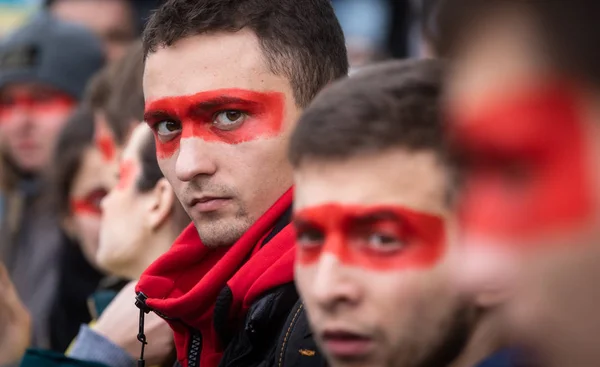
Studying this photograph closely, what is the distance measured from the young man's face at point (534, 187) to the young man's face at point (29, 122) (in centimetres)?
524

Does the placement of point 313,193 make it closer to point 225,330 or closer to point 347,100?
point 347,100

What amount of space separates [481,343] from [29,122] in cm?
507

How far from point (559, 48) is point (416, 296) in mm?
684

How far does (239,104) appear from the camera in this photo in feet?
9.71

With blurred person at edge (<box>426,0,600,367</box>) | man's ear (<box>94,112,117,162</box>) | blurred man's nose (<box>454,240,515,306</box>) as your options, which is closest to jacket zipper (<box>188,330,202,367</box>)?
blurred man's nose (<box>454,240,515,306</box>)

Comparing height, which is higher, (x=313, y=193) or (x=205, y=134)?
(x=205, y=134)

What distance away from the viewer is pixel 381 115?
2.14m

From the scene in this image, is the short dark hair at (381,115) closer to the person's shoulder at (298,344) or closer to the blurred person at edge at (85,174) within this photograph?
the person's shoulder at (298,344)

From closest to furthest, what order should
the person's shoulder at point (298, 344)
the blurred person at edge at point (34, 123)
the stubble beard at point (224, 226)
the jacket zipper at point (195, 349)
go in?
the person's shoulder at point (298, 344)
the stubble beard at point (224, 226)
the jacket zipper at point (195, 349)
the blurred person at edge at point (34, 123)

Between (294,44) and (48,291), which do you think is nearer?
(294,44)

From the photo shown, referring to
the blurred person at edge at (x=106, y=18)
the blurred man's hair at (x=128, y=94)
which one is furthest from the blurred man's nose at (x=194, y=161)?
the blurred person at edge at (x=106, y=18)

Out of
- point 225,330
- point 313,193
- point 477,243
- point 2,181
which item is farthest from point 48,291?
point 477,243

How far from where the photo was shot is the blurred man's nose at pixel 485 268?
5.22ft

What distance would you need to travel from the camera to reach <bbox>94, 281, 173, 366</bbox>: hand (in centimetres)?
368
